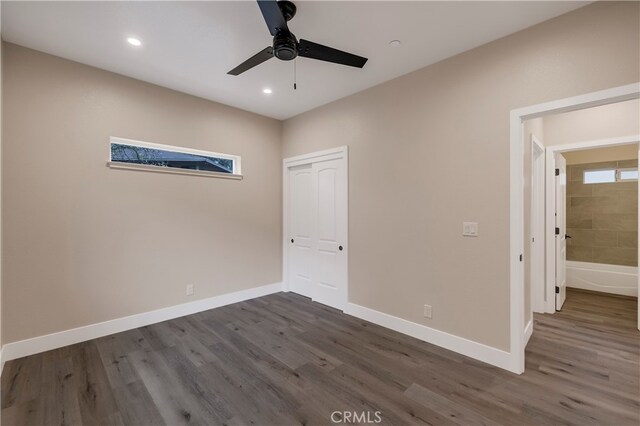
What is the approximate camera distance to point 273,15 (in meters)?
1.74

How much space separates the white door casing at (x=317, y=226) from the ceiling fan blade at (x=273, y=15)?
204cm

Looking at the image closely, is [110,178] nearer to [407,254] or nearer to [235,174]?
[235,174]

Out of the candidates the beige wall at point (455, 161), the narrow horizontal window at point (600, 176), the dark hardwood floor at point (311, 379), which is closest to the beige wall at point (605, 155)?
the narrow horizontal window at point (600, 176)

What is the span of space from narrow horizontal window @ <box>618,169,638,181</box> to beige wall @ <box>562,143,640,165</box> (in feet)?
0.70

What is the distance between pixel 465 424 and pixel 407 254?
5.29 feet

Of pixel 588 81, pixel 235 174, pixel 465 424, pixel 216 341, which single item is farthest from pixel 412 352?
pixel 235 174

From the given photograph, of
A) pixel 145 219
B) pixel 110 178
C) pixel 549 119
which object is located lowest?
pixel 145 219

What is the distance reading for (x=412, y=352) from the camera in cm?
269

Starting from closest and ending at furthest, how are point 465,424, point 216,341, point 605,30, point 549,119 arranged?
point 465,424, point 605,30, point 216,341, point 549,119

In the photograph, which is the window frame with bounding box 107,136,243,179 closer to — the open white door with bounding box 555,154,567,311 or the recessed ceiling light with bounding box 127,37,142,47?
the recessed ceiling light with bounding box 127,37,142,47

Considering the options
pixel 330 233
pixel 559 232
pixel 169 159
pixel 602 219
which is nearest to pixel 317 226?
pixel 330 233

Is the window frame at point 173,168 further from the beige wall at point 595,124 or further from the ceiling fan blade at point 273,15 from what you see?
the beige wall at point 595,124

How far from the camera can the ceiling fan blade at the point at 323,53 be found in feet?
6.63

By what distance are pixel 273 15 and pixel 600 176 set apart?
617cm
